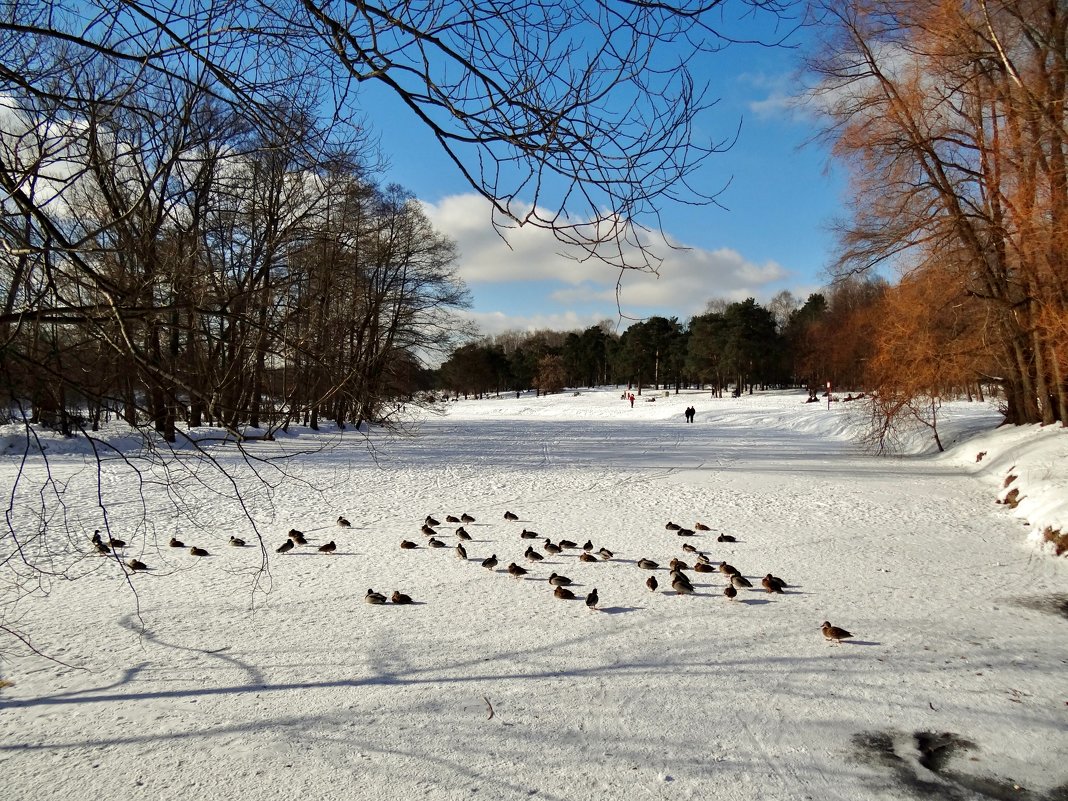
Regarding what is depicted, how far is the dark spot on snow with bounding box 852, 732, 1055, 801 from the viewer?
11.0 feet

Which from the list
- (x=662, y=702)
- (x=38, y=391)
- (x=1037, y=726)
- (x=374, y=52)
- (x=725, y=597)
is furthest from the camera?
(x=725, y=597)

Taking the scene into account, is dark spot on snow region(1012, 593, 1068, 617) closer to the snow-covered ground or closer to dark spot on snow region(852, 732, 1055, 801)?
the snow-covered ground

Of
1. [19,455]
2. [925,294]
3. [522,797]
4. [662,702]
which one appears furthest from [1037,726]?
[19,455]

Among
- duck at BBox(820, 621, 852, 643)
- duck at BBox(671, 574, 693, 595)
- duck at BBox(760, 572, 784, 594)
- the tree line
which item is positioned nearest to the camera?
duck at BBox(820, 621, 852, 643)

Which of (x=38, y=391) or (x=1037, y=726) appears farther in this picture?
(x=1037, y=726)

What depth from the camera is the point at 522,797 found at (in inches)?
131

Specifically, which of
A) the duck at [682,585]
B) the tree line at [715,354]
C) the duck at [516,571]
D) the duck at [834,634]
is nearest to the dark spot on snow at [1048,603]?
the duck at [834,634]

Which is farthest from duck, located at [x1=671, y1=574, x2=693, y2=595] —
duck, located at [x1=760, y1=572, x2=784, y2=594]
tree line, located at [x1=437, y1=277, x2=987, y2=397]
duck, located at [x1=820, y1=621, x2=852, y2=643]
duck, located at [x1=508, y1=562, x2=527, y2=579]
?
tree line, located at [x1=437, y1=277, x2=987, y2=397]

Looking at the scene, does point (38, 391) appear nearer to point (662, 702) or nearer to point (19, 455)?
point (662, 702)

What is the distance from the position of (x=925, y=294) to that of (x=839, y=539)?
9358 millimetres

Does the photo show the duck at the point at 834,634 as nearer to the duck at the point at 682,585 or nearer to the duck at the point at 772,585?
the duck at the point at 772,585

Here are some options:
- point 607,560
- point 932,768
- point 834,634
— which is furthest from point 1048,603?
point 607,560

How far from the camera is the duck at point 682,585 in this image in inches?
250

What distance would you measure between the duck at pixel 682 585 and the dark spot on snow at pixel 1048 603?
309cm
